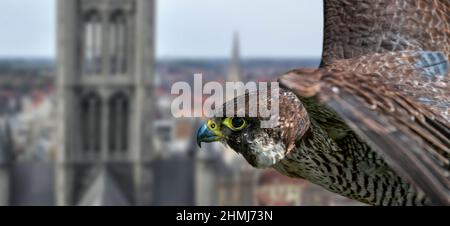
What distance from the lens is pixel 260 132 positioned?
3.47ft

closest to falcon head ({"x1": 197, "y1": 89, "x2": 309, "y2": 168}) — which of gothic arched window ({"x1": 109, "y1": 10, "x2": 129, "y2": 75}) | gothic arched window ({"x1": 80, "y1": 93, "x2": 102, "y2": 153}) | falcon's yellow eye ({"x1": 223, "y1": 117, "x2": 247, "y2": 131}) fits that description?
falcon's yellow eye ({"x1": 223, "y1": 117, "x2": 247, "y2": 131})

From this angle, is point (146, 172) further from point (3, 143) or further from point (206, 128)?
point (206, 128)

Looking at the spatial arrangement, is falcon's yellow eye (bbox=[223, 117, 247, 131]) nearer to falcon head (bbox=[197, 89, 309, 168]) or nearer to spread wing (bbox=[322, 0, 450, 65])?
falcon head (bbox=[197, 89, 309, 168])

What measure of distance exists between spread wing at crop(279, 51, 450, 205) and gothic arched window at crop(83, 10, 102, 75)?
1456cm

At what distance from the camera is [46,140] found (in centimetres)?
2205

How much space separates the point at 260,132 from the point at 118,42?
14714 mm

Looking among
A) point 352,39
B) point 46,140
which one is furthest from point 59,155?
point 352,39

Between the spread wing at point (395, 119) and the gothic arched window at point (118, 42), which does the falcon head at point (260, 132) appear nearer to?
the spread wing at point (395, 119)

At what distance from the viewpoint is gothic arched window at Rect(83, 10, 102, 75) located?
15336 mm

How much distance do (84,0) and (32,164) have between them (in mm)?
3127

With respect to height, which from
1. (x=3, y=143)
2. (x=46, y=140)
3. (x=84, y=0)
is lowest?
(x=46, y=140)

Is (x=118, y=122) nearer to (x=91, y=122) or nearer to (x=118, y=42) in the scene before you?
(x=91, y=122)
